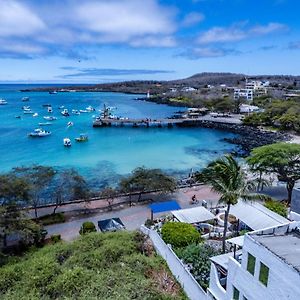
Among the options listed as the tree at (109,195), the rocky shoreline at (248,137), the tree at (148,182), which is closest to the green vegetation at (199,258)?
the tree at (148,182)

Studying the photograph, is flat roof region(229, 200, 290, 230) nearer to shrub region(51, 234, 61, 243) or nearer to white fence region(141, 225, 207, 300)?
white fence region(141, 225, 207, 300)

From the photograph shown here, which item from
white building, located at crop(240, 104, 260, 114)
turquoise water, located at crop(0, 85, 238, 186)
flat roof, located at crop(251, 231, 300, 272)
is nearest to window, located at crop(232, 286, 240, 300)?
flat roof, located at crop(251, 231, 300, 272)

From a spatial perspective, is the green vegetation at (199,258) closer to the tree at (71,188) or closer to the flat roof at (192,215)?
the flat roof at (192,215)

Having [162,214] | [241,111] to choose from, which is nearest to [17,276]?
[162,214]

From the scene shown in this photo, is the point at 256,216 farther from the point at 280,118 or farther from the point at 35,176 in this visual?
the point at 280,118

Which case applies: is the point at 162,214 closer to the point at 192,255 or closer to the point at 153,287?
the point at 192,255

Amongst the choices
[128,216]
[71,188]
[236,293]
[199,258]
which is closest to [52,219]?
[71,188]
